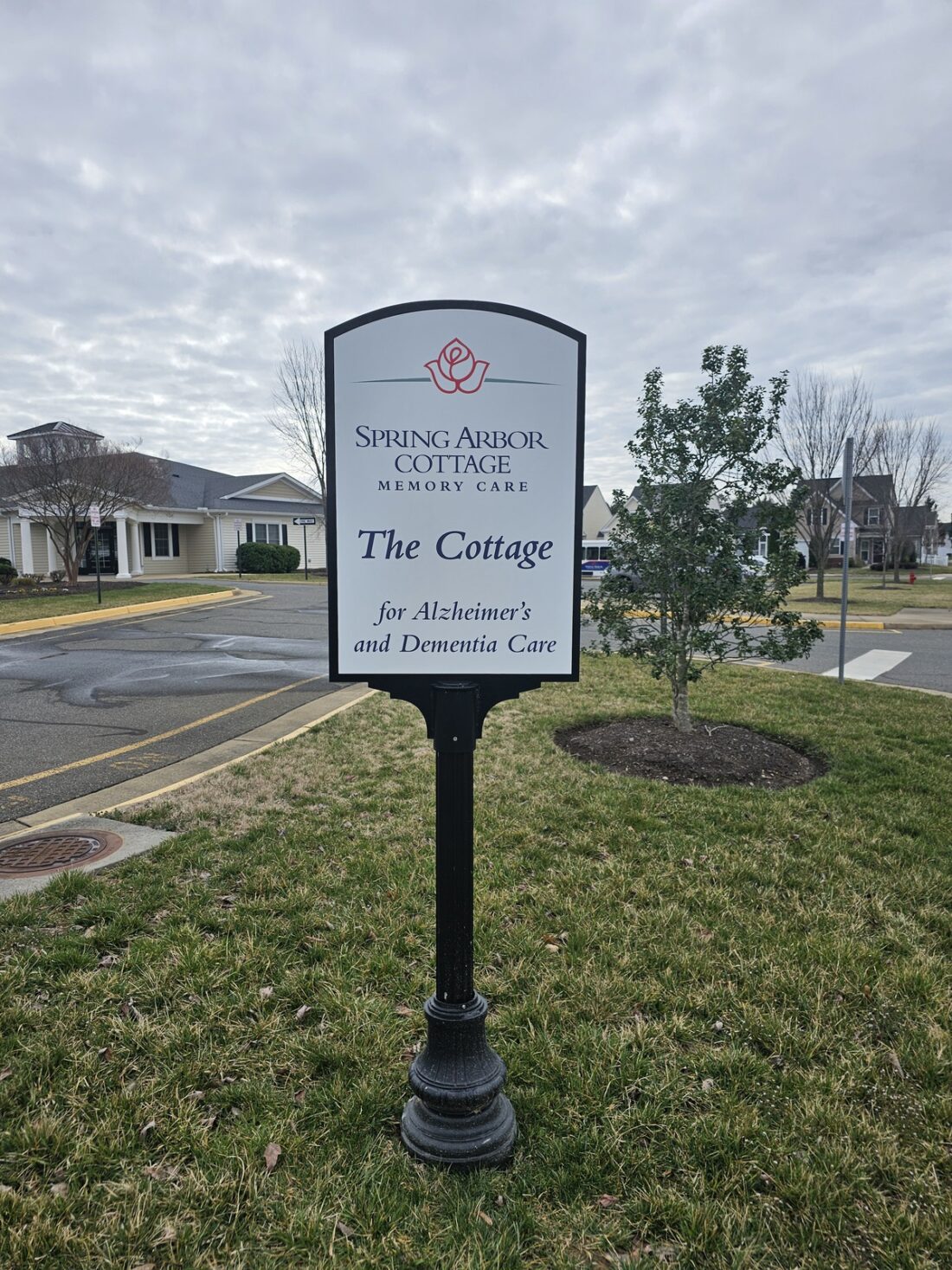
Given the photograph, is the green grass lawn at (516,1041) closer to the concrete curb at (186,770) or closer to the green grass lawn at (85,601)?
the concrete curb at (186,770)

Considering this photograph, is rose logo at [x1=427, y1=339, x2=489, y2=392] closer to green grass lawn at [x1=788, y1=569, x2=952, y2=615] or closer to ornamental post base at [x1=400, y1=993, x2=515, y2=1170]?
ornamental post base at [x1=400, y1=993, x2=515, y2=1170]

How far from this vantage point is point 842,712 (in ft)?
26.1

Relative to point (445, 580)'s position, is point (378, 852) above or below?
below

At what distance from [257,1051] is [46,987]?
0.99 metres

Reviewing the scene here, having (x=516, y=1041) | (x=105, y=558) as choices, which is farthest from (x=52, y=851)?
(x=105, y=558)

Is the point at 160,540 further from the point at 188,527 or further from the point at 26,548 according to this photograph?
the point at 26,548

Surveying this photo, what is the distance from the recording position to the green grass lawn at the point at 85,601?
1745 centimetres

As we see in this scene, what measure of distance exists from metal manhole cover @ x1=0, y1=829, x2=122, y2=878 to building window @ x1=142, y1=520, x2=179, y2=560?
3176 centimetres

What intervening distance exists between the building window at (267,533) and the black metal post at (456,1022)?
1440 inches

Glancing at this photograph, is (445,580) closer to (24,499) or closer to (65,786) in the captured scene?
(65,786)

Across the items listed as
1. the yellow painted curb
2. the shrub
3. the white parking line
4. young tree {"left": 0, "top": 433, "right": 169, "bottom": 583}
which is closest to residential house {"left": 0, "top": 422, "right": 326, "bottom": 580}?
the shrub

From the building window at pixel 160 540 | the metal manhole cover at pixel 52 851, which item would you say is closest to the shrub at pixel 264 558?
the building window at pixel 160 540

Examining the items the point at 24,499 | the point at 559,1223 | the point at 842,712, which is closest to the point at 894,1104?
the point at 559,1223

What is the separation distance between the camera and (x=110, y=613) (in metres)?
18.4
